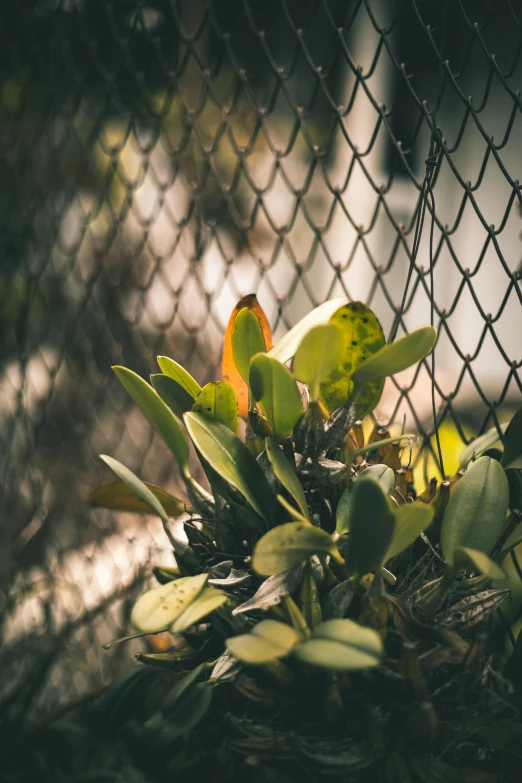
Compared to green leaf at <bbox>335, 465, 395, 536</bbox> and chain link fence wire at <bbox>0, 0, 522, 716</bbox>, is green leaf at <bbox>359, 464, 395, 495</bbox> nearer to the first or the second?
green leaf at <bbox>335, 465, 395, 536</bbox>

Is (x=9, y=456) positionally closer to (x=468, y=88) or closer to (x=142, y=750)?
(x=142, y=750)

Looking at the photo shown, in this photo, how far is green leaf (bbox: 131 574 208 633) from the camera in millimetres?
328

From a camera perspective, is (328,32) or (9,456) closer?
(9,456)

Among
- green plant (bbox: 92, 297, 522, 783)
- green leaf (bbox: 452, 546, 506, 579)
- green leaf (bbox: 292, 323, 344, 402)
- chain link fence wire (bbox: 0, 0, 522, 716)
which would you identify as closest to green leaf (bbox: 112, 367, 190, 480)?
green plant (bbox: 92, 297, 522, 783)

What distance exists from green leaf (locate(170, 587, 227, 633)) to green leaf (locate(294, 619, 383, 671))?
2.5 inches

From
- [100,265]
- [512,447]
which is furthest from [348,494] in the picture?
[100,265]

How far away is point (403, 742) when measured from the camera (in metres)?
0.35

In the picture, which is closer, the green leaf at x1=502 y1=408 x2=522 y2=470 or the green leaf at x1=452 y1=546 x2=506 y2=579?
the green leaf at x1=452 y1=546 x2=506 y2=579

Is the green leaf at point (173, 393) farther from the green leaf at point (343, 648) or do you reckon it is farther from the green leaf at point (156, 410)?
the green leaf at point (343, 648)

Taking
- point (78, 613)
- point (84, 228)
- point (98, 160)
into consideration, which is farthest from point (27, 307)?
point (78, 613)

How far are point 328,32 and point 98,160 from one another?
Result: 767 mm

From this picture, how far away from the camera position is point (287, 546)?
0.33 m

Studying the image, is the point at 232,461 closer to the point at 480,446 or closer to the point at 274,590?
the point at 274,590

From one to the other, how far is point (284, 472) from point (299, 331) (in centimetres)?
11
